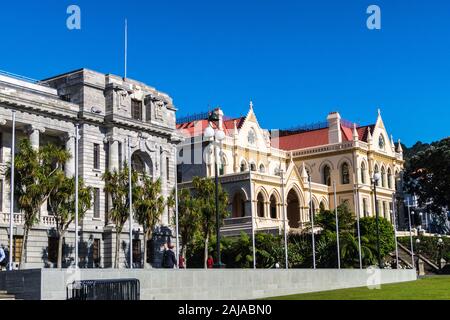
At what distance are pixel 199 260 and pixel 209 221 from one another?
8290mm

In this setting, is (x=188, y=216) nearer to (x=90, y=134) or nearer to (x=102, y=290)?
(x=90, y=134)

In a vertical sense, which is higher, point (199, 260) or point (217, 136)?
point (217, 136)

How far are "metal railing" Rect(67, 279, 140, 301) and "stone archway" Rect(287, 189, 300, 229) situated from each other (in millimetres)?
52266

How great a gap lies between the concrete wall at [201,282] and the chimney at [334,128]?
48528mm

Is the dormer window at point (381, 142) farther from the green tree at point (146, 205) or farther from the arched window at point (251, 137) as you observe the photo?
the green tree at point (146, 205)

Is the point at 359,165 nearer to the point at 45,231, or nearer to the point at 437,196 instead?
the point at 437,196

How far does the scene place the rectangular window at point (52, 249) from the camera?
148 ft

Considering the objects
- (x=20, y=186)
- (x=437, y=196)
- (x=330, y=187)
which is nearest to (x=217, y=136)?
(x=20, y=186)

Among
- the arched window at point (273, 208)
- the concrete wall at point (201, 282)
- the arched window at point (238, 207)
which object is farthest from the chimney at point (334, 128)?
the concrete wall at point (201, 282)

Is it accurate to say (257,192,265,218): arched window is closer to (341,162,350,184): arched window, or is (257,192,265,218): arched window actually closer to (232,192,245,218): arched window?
(232,192,245,218): arched window

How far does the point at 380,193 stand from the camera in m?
84.2

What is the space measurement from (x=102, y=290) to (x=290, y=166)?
169 ft

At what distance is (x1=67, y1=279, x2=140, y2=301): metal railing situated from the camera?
21938 millimetres

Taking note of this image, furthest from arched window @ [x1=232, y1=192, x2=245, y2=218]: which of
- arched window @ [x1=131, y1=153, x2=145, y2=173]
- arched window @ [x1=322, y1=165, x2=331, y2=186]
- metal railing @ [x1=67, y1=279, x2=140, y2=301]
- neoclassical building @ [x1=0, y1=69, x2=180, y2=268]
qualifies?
metal railing @ [x1=67, y1=279, x2=140, y2=301]
